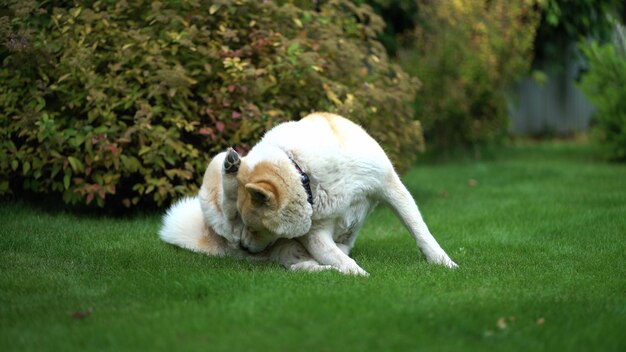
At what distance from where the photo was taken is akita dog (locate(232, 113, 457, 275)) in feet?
15.8

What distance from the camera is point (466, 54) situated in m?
11.6

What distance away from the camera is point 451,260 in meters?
5.34

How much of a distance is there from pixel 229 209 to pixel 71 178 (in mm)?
2528

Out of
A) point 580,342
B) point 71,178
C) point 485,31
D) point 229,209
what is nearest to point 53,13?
point 71,178

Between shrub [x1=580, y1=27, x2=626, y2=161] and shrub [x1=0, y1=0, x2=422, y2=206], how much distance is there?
519 cm

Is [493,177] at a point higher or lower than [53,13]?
lower

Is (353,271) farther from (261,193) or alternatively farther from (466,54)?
(466,54)

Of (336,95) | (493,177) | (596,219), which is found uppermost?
(336,95)

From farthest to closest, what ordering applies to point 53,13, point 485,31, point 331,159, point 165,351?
point 485,31, point 53,13, point 331,159, point 165,351

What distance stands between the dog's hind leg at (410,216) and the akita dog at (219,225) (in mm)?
622

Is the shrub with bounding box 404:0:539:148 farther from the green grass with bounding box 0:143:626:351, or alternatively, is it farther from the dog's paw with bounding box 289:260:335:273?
the dog's paw with bounding box 289:260:335:273

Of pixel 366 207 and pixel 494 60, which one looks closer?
pixel 366 207

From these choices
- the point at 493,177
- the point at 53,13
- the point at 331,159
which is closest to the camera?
the point at 331,159

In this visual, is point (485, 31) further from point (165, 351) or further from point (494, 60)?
point (165, 351)
